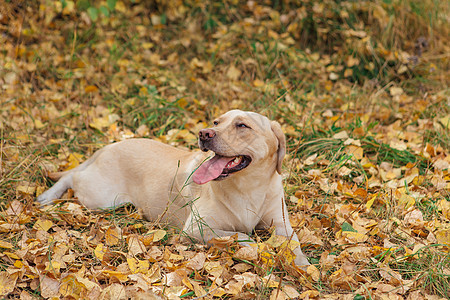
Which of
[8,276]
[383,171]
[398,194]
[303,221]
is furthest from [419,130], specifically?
[8,276]

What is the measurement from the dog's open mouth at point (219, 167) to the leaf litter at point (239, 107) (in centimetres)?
46

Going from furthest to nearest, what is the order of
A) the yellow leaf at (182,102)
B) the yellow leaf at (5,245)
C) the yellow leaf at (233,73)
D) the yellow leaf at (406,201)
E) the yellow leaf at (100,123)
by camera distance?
the yellow leaf at (233,73)
the yellow leaf at (182,102)
the yellow leaf at (100,123)
the yellow leaf at (406,201)
the yellow leaf at (5,245)

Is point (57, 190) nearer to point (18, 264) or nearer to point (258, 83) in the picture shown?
point (18, 264)

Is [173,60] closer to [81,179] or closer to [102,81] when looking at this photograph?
[102,81]

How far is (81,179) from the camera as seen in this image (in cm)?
432

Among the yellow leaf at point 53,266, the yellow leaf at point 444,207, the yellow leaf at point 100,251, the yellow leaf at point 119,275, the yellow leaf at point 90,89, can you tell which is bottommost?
the yellow leaf at point 444,207

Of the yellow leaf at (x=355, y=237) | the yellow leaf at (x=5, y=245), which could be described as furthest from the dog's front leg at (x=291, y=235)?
the yellow leaf at (x=5, y=245)

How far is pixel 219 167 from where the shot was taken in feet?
11.2

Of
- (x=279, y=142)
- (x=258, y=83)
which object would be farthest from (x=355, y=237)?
(x=258, y=83)

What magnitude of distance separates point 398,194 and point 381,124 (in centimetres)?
156

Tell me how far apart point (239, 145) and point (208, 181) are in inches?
12.7

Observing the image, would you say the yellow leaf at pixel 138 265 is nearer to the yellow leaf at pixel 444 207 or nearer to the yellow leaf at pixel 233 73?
the yellow leaf at pixel 444 207

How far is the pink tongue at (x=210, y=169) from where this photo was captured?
3363mm

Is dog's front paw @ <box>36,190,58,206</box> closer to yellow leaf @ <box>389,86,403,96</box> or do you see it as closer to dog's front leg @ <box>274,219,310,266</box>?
dog's front leg @ <box>274,219,310,266</box>
